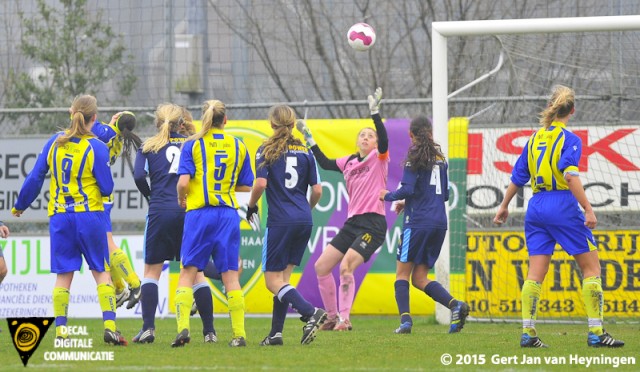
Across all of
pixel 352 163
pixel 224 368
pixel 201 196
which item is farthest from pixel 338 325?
pixel 224 368

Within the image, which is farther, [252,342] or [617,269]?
[617,269]

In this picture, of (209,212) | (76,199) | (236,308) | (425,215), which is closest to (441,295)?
(425,215)

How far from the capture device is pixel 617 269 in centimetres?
1312

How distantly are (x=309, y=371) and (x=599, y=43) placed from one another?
696 cm

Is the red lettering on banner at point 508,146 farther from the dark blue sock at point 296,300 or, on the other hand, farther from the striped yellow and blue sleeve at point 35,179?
the striped yellow and blue sleeve at point 35,179

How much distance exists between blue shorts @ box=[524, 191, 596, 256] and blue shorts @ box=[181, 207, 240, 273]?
2425 millimetres

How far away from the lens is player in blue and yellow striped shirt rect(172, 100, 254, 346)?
9141mm

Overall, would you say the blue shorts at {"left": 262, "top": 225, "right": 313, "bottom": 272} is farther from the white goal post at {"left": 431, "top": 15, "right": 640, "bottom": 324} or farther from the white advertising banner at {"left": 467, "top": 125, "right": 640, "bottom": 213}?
the white advertising banner at {"left": 467, "top": 125, "right": 640, "bottom": 213}

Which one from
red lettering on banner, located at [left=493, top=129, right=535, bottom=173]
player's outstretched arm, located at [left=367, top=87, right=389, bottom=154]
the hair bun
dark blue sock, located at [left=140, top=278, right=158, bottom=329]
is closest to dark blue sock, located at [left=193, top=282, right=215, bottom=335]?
dark blue sock, located at [left=140, top=278, right=158, bottom=329]

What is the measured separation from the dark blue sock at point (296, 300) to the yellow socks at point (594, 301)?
86.2 inches

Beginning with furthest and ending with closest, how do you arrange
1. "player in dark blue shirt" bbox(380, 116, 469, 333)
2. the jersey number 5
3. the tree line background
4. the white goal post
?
1. the tree line background
2. the white goal post
3. "player in dark blue shirt" bbox(380, 116, 469, 333)
4. the jersey number 5

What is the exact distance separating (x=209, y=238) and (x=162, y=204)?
979 millimetres

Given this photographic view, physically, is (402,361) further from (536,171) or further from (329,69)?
(329,69)
